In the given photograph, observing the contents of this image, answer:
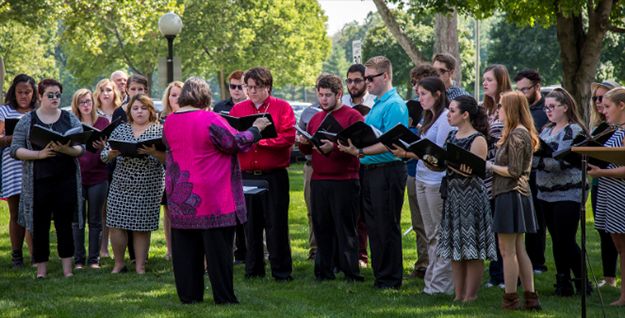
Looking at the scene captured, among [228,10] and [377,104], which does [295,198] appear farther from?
[228,10]

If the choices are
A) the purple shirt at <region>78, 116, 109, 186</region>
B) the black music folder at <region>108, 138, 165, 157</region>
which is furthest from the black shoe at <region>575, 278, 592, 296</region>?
the purple shirt at <region>78, 116, 109, 186</region>

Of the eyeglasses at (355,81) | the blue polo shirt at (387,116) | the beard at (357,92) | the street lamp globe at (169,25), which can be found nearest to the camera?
the blue polo shirt at (387,116)

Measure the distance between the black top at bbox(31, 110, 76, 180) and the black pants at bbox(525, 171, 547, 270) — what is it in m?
4.63

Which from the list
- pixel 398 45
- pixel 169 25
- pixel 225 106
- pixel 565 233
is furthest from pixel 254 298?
pixel 398 45

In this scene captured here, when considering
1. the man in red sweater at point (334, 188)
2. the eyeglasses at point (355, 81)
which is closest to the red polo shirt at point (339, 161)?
the man in red sweater at point (334, 188)

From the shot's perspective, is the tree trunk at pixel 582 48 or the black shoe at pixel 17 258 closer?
the black shoe at pixel 17 258

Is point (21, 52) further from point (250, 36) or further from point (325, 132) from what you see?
point (325, 132)

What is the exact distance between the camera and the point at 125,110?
1117cm

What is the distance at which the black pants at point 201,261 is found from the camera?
8.73m

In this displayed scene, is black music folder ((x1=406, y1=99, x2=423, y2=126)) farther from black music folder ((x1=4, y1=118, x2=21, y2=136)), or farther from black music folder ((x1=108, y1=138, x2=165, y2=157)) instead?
black music folder ((x1=4, y1=118, x2=21, y2=136))

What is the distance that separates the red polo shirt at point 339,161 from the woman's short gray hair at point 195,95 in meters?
1.69

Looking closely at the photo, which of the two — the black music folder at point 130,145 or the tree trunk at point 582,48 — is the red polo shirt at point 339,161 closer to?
the black music folder at point 130,145

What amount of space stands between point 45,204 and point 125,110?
140cm

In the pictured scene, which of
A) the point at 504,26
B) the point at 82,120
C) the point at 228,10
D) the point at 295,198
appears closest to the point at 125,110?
the point at 82,120
